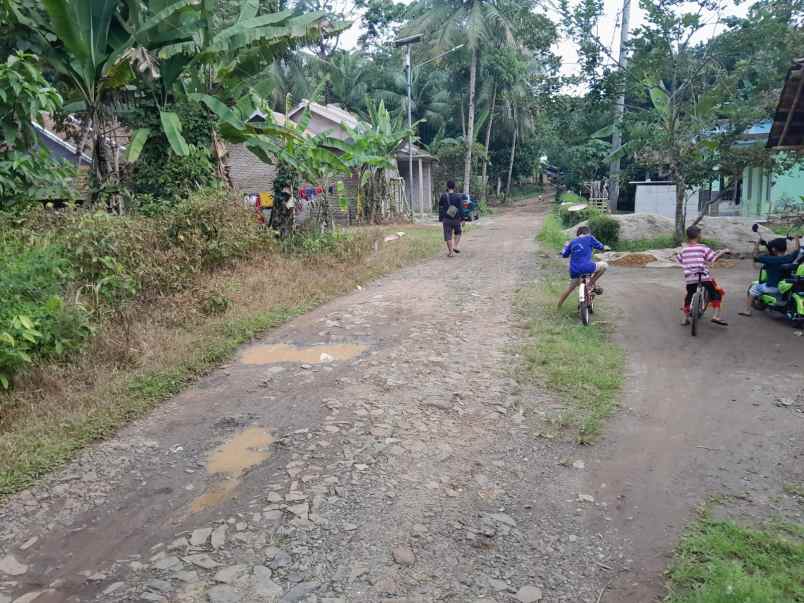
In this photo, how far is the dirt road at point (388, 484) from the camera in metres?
3.31

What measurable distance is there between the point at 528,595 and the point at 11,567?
271cm

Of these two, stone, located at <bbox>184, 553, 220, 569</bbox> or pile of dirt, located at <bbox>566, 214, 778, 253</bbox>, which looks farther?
pile of dirt, located at <bbox>566, 214, 778, 253</bbox>

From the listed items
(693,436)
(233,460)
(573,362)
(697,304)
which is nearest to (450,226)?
(697,304)

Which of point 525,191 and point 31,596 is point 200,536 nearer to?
point 31,596

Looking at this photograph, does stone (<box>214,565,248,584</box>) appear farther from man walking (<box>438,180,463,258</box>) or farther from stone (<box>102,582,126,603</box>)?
man walking (<box>438,180,463,258</box>)

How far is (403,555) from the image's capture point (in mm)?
3465

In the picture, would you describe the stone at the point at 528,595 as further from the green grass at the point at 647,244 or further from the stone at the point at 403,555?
the green grass at the point at 647,244

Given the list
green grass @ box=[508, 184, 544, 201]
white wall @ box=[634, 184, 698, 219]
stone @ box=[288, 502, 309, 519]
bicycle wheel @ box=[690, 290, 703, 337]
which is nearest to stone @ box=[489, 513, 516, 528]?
stone @ box=[288, 502, 309, 519]

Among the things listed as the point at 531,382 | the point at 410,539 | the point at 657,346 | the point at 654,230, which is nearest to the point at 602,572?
the point at 410,539

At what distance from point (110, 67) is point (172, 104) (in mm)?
1537

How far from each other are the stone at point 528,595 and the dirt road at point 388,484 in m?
0.01

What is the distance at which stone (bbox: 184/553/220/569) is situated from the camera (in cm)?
337

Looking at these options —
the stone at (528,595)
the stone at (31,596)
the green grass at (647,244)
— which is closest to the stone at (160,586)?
the stone at (31,596)

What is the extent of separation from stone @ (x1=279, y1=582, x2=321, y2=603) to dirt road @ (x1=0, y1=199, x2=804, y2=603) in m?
0.02
